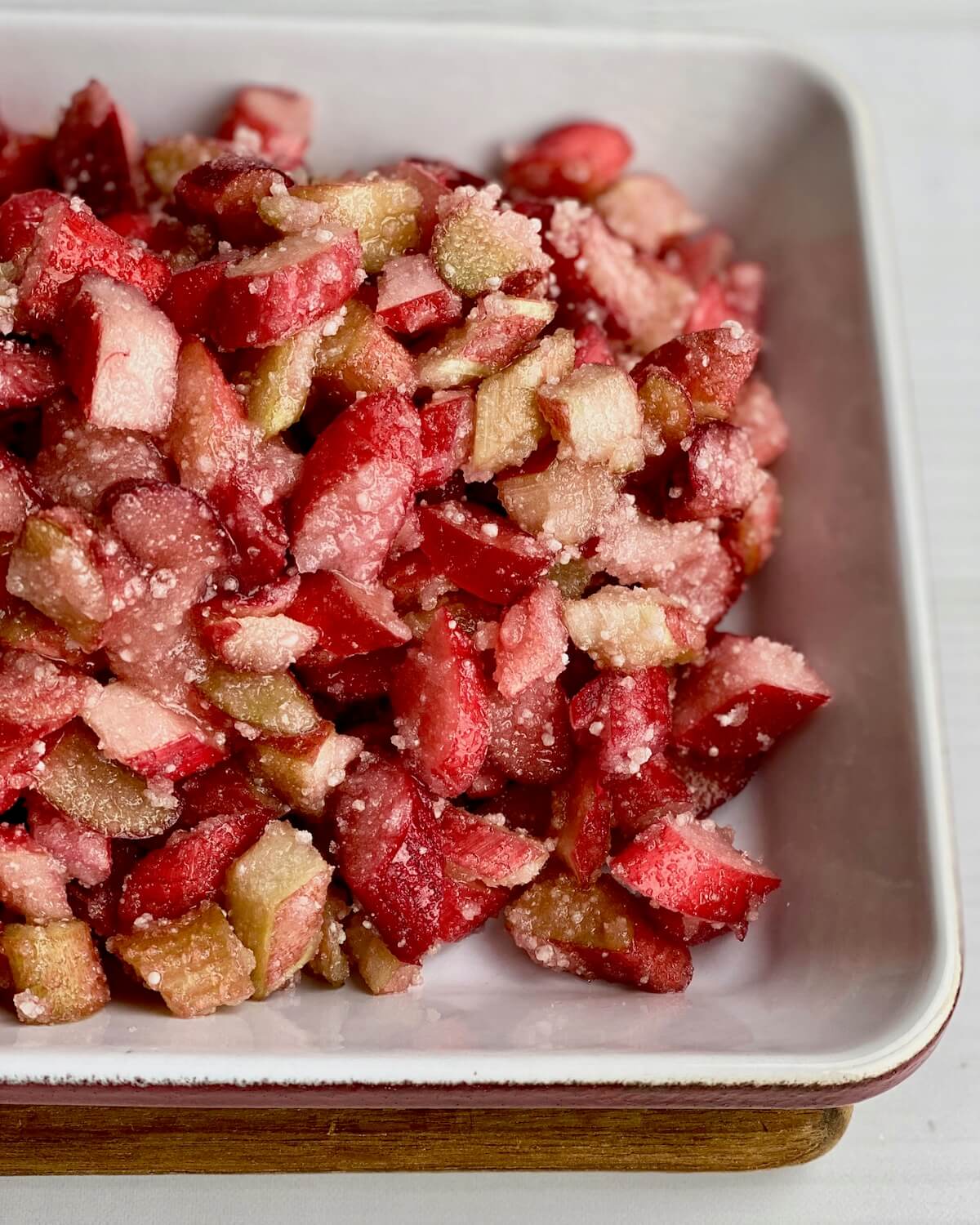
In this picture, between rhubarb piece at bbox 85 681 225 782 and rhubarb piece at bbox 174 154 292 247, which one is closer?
rhubarb piece at bbox 85 681 225 782

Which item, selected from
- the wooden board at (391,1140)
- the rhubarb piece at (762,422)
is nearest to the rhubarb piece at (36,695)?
the wooden board at (391,1140)

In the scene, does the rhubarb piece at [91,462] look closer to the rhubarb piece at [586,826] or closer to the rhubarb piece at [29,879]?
the rhubarb piece at [29,879]

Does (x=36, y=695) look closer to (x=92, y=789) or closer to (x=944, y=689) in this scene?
(x=92, y=789)

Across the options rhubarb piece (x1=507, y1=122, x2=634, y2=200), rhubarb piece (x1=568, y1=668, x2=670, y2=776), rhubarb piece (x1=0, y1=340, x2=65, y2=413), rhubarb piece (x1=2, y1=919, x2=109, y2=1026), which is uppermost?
rhubarb piece (x1=507, y1=122, x2=634, y2=200)

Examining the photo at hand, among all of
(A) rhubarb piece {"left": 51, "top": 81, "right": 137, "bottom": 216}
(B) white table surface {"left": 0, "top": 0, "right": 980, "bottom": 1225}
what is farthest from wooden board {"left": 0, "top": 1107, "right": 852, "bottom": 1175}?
(A) rhubarb piece {"left": 51, "top": 81, "right": 137, "bottom": 216}

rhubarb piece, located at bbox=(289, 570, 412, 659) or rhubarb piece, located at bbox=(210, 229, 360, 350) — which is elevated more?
rhubarb piece, located at bbox=(210, 229, 360, 350)

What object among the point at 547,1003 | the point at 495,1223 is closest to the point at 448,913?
the point at 547,1003

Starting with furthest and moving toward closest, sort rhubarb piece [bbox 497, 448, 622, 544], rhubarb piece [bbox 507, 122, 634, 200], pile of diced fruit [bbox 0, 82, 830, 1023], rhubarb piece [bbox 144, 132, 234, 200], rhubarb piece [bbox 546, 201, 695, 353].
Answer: rhubarb piece [bbox 507, 122, 634, 200]
rhubarb piece [bbox 144, 132, 234, 200]
rhubarb piece [bbox 546, 201, 695, 353]
rhubarb piece [bbox 497, 448, 622, 544]
pile of diced fruit [bbox 0, 82, 830, 1023]

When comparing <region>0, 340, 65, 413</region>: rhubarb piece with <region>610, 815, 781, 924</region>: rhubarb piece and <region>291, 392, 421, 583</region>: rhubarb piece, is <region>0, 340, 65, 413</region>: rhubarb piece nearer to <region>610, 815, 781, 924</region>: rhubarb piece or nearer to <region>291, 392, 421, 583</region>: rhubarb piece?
<region>291, 392, 421, 583</region>: rhubarb piece
